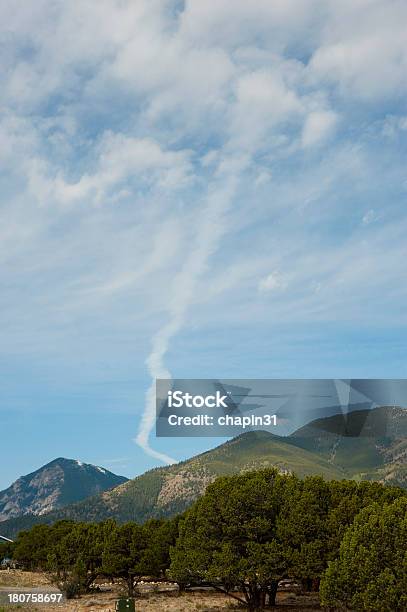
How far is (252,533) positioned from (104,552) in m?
22.8

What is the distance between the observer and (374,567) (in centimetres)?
3098

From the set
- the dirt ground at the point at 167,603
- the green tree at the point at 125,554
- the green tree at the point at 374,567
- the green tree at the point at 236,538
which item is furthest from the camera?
the green tree at the point at 125,554

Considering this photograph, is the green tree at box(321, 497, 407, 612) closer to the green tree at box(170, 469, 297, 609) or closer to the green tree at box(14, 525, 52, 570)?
the green tree at box(170, 469, 297, 609)

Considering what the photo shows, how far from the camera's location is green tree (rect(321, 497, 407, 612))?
30.2 meters

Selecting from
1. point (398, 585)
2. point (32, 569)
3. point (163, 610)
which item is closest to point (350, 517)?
point (398, 585)

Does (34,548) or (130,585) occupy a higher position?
(34,548)

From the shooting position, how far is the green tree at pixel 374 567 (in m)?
30.2

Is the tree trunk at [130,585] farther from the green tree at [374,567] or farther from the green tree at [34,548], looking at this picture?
the green tree at [34,548]

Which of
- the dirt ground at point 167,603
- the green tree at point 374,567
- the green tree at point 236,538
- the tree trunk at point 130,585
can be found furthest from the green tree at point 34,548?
the green tree at point 374,567

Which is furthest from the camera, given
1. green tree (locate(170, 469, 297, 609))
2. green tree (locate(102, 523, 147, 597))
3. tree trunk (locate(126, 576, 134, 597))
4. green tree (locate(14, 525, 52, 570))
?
green tree (locate(14, 525, 52, 570))

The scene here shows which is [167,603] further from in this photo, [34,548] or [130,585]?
[34,548]

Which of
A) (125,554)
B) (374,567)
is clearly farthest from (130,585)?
(374,567)

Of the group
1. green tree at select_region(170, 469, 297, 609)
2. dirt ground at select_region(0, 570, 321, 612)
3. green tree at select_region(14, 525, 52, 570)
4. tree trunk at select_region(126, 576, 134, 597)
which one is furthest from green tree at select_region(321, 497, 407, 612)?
green tree at select_region(14, 525, 52, 570)

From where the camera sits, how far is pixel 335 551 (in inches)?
1581
